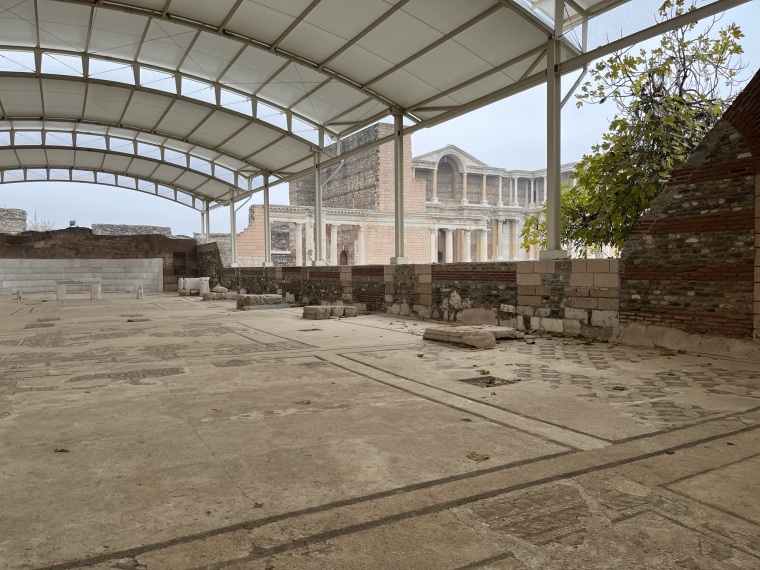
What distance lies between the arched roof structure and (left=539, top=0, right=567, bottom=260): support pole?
0.09m

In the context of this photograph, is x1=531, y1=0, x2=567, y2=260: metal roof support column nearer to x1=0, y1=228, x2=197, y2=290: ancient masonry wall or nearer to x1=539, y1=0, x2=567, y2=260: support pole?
x1=539, y1=0, x2=567, y2=260: support pole

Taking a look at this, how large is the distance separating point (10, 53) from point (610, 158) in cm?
1525

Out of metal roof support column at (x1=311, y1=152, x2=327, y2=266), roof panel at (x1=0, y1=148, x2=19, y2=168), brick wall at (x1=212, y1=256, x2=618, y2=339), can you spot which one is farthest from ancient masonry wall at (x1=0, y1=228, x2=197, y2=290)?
brick wall at (x1=212, y1=256, x2=618, y2=339)

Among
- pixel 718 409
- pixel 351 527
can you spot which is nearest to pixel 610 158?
pixel 718 409

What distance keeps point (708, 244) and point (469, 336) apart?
3232 mm

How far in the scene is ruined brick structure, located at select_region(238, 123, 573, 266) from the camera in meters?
37.4

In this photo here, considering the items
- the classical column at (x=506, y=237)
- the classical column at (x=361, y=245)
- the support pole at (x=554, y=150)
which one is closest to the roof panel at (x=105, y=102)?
the support pole at (x=554, y=150)

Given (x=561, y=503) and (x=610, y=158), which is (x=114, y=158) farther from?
(x=561, y=503)

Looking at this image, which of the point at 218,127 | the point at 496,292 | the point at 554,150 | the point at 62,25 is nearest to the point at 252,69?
the point at 62,25

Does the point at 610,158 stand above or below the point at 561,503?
above

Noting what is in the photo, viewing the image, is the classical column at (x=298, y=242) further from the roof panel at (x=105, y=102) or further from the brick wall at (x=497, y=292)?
the brick wall at (x=497, y=292)

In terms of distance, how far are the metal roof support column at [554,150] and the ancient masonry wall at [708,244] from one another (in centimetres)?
175

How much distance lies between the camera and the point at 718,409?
13.6ft

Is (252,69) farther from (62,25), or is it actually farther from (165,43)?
(62,25)
